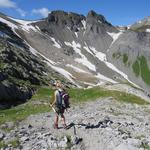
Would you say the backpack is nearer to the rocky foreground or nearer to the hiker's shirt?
the hiker's shirt

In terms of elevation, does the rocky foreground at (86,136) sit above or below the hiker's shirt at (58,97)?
below

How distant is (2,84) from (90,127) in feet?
136

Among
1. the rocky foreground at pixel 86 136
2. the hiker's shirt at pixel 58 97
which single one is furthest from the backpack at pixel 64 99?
the rocky foreground at pixel 86 136

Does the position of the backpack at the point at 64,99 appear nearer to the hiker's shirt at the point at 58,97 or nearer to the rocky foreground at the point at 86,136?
the hiker's shirt at the point at 58,97

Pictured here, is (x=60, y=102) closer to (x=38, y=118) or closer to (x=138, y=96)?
(x=38, y=118)

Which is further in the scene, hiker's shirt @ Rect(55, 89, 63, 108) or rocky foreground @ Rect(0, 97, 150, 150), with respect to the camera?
hiker's shirt @ Rect(55, 89, 63, 108)

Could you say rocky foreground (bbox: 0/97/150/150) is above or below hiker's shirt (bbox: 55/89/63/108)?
below

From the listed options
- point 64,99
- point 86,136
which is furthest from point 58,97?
point 86,136

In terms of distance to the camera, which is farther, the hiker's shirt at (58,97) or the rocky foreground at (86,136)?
the hiker's shirt at (58,97)

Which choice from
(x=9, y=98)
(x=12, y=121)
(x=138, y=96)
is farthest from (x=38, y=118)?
(x=9, y=98)

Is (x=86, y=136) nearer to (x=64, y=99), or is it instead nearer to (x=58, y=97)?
(x=64, y=99)

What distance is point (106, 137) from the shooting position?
2370 centimetres

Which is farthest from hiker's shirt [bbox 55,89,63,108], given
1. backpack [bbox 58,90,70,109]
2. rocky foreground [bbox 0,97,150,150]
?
rocky foreground [bbox 0,97,150,150]

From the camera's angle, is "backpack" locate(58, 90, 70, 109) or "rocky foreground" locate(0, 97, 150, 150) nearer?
"rocky foreground" locate(0, 97, 150, 150)
